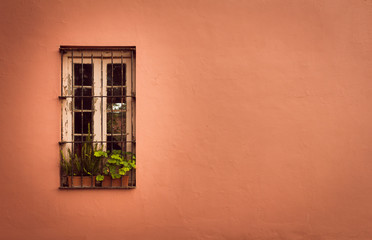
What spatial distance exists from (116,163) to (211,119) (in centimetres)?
124

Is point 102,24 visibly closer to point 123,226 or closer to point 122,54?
point 122,54

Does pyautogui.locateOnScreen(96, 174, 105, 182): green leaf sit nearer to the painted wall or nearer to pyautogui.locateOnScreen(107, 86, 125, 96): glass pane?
the painted wall

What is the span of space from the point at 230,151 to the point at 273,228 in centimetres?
103

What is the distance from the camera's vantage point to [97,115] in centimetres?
359

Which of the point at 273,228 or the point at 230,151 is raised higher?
the point at 230,151

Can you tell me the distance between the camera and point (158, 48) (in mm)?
3436

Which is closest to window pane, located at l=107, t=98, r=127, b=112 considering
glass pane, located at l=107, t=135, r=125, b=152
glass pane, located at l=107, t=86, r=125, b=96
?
glass pane, located at l=107, t=86, r=125, b=96

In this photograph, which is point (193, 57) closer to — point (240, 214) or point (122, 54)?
point (122, 54)

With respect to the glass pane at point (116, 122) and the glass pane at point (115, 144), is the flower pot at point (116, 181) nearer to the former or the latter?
the glass pane at point (115, 144)

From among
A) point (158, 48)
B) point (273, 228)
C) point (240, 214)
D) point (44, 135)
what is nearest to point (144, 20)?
point (158, 48)

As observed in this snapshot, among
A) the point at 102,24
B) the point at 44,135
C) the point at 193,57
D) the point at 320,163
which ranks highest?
the point at 102,24

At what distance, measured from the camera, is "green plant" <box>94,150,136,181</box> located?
3.40 meters

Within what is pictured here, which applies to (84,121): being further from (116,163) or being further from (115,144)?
(116,163)

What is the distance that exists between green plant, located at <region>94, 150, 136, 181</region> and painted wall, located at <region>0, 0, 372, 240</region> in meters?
0.17
